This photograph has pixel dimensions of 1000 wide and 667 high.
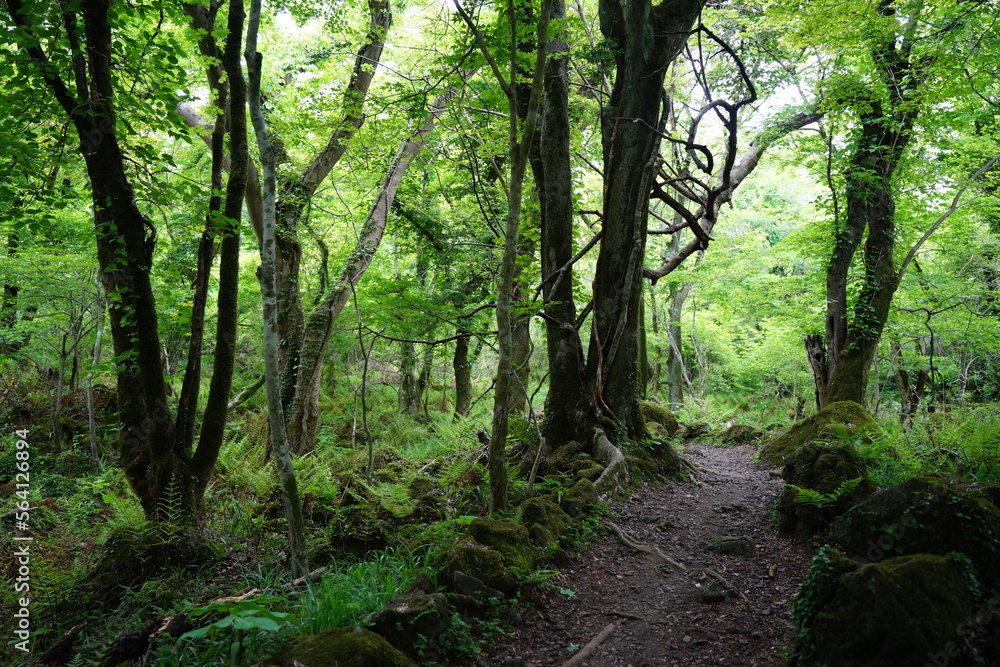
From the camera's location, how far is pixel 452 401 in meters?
18.3

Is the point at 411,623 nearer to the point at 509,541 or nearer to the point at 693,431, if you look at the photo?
the point at 509,541

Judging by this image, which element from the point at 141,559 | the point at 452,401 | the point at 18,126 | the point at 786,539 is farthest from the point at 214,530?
the point at 452,401

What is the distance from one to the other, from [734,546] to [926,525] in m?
1.70

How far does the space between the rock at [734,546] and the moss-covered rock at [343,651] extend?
3.07 metres

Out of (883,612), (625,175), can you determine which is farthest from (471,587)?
(625,175)

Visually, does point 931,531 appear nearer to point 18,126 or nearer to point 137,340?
Result: point 137,340

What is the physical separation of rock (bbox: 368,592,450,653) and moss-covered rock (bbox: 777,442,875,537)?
3276mm

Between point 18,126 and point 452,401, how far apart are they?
569 inches

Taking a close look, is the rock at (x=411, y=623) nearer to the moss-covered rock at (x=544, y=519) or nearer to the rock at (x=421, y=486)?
the moss-covered rock at (x=544, y=519)

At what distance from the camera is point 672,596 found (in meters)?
4.05

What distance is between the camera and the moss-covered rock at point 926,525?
315cm

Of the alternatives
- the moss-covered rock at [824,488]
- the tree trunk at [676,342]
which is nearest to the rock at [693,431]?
the tree trunk at [676,342]

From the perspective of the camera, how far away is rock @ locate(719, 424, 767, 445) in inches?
476

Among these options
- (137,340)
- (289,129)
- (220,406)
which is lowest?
(220,406)
